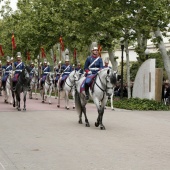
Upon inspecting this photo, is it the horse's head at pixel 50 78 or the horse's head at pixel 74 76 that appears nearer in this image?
the horse's head at pixel 74 76

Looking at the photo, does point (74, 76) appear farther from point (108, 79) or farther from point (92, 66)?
point (108, 79)

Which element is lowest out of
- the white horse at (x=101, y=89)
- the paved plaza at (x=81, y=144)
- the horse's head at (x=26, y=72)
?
the paved plaza at (x=81, y=144)

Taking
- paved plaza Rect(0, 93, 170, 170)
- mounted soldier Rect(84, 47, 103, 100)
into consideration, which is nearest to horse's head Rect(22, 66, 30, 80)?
paved plaza Rect(0, 93, 170, 170)

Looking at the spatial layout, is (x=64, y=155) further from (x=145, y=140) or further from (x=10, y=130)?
(x=10, y=130)

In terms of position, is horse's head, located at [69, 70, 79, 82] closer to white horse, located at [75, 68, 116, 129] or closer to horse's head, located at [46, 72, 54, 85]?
horse's head, located at [46, 72, 54, 85]

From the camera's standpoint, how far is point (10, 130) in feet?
55.6

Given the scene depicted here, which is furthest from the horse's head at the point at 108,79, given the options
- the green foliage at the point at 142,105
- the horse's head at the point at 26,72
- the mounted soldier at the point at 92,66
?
the green foliage at the point at 142,105

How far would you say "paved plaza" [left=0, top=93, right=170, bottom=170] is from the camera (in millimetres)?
10984

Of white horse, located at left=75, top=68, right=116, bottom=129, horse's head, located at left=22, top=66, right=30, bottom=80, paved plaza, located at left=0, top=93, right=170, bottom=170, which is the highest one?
horse's head, located at left=22, top=66, right=30, bottom=80

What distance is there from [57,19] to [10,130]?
25.5 m

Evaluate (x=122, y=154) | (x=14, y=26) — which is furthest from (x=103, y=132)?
(x=14, y=26)

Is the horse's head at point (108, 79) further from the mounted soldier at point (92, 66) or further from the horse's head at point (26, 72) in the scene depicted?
the horse's head at point (26, 72)

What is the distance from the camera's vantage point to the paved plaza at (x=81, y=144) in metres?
11.0

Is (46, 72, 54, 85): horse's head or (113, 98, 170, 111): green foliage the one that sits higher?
(46, 72, 54, 85): horse's head
